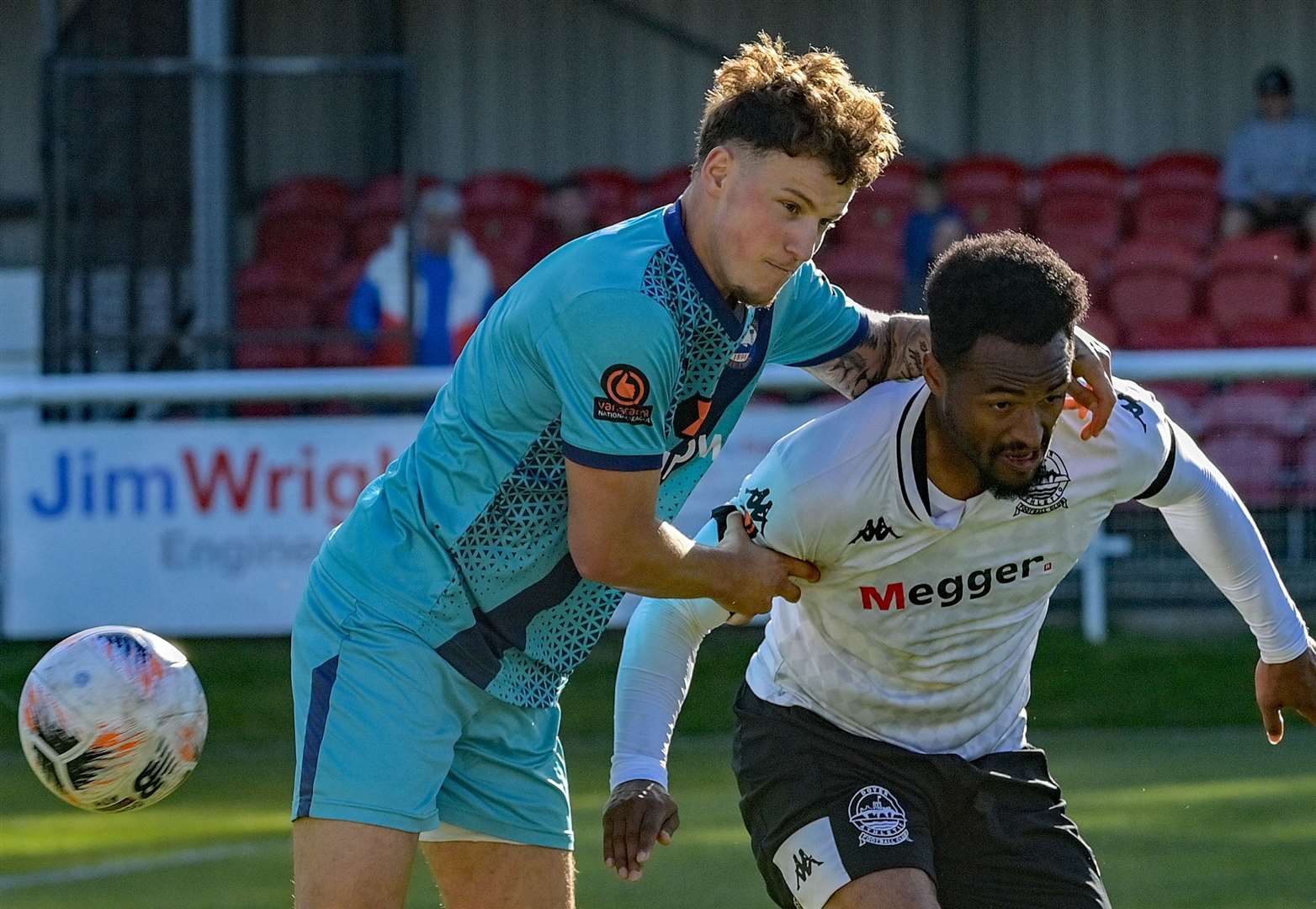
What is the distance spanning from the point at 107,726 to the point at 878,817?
64.8 inches

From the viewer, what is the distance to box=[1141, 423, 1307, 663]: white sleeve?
4.42 metres

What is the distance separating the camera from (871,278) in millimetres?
13797

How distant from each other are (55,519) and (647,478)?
706cm

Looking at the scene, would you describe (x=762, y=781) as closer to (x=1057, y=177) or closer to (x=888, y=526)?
(x=888, y=526)

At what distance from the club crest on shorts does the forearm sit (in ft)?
1.32

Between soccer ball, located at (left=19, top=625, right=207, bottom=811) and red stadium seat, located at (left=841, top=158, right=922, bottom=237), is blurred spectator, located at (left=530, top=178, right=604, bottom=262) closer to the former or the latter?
red stadium seat, located at (left=841, top=158, right=922, bottom=237)

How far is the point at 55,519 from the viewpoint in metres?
10.2

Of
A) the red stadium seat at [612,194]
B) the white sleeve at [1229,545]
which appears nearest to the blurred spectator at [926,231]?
the red stadium seat at [612,194]

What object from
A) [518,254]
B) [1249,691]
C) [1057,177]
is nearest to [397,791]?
[1249,691]

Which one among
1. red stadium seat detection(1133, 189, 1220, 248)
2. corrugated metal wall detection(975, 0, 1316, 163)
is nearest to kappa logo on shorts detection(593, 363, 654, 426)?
red stadium seat detection(1133, 189, 1220, 248)

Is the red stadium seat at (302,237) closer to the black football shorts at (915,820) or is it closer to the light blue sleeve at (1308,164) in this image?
the light blue sleeve at (1308,164)

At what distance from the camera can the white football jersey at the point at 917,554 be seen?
413 cm

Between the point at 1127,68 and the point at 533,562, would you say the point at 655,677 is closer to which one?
the point at 533,562

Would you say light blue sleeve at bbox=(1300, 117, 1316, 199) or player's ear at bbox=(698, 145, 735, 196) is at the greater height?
light blue sleeve at bbox=(1300, 117, 1316, 199)
